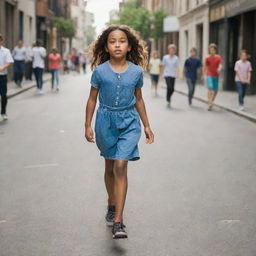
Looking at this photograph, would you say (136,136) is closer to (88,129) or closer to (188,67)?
(88,129)

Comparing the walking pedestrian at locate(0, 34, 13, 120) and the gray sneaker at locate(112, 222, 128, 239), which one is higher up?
the walking pedestrian at locate(0, 34, 13, 120)

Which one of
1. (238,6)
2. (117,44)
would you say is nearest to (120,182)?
(117,44)

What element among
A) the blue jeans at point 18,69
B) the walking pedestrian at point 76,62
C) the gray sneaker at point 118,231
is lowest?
the walking pedestrian at point 76,62

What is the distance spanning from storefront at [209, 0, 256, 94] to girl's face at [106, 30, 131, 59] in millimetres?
17099

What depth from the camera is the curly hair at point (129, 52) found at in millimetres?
4668

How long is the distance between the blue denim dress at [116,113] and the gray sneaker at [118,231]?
50 cm

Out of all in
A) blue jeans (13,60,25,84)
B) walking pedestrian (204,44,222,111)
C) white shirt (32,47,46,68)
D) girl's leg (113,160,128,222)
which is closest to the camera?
girl's leg (113,160,128,222)

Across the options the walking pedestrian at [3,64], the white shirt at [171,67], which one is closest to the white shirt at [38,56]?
the white shirt at [171,67]

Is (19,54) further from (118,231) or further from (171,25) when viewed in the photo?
(118,231)

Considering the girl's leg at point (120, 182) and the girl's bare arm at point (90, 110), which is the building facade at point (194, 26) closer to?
the girl's bare arm at point (90, 110)

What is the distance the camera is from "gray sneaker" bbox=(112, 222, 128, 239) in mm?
4367

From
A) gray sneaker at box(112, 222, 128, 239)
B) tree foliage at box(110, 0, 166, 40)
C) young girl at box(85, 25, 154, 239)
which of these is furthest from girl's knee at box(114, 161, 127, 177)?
tree foliage at box(110, 0, 166, 40)

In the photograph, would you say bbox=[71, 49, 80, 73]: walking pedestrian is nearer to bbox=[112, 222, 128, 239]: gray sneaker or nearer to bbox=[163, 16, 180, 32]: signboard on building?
bbox=[163, 16, 180, 32]: signboard on building

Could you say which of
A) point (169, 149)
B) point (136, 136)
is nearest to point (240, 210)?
point (136, 136)
